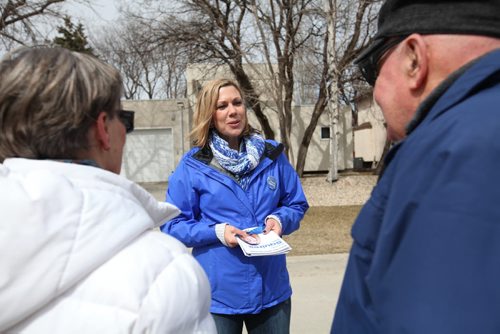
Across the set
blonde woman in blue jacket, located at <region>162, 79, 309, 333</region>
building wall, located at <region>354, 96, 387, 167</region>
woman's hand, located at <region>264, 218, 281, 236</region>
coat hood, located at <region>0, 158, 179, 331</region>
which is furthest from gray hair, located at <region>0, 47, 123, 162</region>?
building wall, located at <region>354, 96, 387, 167</region>

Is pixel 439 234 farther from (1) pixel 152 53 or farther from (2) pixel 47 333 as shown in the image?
(1) pixel 152 53

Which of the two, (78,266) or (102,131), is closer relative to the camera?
(78,266)

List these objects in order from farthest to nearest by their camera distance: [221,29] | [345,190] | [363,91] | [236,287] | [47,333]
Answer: [363,91]
[221,29]
[345,190]
[236,287]
[47,333]

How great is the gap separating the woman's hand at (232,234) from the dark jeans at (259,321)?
1.39 feet

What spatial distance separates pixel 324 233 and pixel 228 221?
6.14 m

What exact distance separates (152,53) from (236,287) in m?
15.0

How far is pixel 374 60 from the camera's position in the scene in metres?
1.42

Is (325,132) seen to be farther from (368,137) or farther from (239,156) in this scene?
(239,156)

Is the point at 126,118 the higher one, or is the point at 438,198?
the point at 126,118

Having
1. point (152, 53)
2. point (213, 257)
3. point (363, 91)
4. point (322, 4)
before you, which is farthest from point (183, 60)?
point (213, 257)

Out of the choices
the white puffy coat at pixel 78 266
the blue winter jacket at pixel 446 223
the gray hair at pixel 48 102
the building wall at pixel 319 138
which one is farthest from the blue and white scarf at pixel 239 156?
the building wall at pixel 319 138

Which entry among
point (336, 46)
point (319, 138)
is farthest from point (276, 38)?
point (319, 138)

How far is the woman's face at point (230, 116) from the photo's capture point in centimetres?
309

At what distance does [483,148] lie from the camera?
917 millimetres
